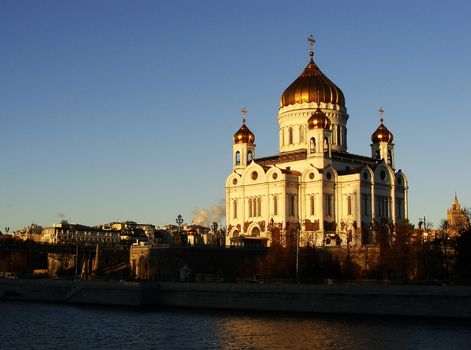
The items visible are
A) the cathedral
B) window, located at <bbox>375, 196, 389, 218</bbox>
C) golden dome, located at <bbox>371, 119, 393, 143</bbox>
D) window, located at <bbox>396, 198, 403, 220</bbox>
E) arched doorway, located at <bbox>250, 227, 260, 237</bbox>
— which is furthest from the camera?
golden dome, located at <bbox>371, 119, 393, 143</bbox>

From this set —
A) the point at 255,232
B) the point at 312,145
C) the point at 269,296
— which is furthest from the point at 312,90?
the point at 269,296

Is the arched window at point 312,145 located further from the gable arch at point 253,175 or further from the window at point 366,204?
the window at point 366,204

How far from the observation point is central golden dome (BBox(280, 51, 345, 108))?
10775cm

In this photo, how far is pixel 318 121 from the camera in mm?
101938

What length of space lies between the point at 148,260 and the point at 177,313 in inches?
1091

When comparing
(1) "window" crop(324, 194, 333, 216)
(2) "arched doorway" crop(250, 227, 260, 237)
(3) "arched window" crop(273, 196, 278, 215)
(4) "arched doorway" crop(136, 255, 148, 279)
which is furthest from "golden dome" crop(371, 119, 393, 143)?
(4) "arched doorway" crop(136, 255, 148, 279)

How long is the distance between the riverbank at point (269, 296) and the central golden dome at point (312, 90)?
42.3 m

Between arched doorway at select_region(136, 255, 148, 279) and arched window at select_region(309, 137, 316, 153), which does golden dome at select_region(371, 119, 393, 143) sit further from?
arched doorway at select_region(136, 255, 148, 279)

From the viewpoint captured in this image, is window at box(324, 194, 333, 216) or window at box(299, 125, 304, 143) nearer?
window at box(324, 194, 333, 216)

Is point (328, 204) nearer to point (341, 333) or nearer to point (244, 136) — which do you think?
point (244, 136)

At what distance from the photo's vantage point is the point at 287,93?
110250 mm

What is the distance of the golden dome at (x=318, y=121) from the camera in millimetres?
101938

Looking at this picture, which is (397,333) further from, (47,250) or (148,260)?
(47,250)

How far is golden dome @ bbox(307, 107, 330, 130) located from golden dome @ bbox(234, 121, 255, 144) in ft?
35.6
